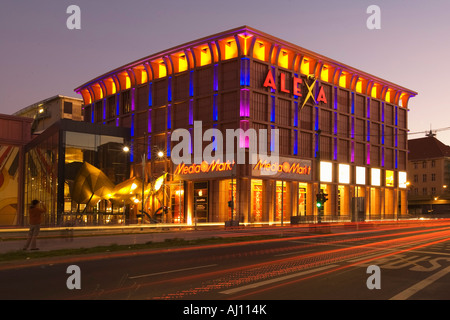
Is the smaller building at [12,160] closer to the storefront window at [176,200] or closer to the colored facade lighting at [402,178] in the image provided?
the storefront window at [176,200]

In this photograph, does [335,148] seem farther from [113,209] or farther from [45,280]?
[45,280]

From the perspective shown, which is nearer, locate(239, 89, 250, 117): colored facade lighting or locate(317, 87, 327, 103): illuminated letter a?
locate(239, 89, 250, 117): colored facade lighting

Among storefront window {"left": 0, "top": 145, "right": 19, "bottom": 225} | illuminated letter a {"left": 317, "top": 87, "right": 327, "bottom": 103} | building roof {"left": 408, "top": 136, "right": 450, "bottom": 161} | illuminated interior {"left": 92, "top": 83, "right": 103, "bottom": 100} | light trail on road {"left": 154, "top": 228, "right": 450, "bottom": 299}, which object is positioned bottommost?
light trail on road {"left": 154, "top": 228, "right": 450, "bottom": 299}

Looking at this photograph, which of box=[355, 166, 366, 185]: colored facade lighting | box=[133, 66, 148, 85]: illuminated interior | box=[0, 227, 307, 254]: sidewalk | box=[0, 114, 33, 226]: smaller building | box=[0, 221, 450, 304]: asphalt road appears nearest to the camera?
box=[0, 221, 450, 304]: asphalt road

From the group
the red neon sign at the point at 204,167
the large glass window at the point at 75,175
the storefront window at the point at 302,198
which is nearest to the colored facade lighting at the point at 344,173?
the storefront window at the point at 302,198

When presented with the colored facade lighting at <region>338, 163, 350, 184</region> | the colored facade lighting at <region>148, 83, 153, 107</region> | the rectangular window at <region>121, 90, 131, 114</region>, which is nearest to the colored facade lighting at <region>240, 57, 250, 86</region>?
the colored facade lighting at <region>148, 83, 153, 107</region>

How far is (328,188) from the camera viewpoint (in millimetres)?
74312

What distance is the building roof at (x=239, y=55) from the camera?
63.0 meters

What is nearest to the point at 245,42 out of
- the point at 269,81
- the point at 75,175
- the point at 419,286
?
the point at 269,81

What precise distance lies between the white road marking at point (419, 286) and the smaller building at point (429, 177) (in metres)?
114

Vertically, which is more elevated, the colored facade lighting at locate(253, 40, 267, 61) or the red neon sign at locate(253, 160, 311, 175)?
the colored facade lighting at locate(253, 40, 267, 61)

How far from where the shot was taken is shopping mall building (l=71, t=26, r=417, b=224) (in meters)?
62.4

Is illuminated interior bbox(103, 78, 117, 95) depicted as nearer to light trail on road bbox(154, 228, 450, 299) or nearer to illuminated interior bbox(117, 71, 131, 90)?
illuminated interior bbox(117, 71, 131, 90)
